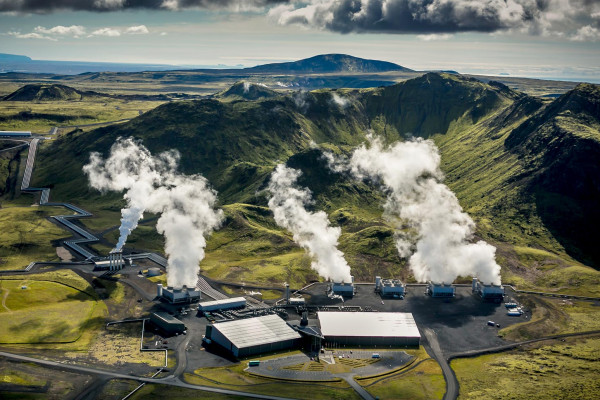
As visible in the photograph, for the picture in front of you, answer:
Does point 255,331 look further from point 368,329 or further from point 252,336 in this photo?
point 368,329

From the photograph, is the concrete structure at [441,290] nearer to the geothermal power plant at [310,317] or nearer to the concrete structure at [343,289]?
the geothermal power plant at [310,317]

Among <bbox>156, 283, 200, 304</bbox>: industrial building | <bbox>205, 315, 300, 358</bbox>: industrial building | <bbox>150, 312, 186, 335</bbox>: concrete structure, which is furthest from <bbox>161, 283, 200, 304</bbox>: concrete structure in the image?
Answer: <bbox>205, 315, 300, 358</bbox>: industrial building

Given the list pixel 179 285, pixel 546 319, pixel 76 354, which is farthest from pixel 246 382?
pixel 546 319

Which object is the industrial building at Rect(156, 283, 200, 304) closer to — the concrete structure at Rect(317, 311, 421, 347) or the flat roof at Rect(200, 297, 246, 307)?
the flat roof at Rect(200, 297, 246, 307)

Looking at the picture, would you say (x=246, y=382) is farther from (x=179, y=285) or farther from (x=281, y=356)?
(x=179, y=285)

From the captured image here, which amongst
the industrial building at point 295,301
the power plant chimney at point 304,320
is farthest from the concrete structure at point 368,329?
the industrial building at point 295,301
